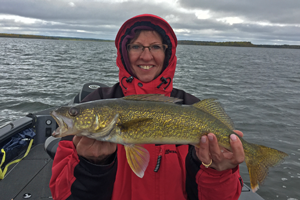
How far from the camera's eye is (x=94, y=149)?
2.48 meters

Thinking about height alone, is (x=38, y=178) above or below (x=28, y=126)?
below

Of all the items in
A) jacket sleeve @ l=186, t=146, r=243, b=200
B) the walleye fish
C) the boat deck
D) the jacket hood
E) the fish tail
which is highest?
the jacket hood

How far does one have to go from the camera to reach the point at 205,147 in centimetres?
262

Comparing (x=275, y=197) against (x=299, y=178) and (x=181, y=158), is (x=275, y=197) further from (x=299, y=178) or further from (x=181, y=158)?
(x=181, y=158)

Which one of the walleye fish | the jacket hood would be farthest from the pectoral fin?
the jacket hood

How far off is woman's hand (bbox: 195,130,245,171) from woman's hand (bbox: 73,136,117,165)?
1.19 meters

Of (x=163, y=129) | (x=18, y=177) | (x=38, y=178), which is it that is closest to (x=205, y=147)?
(x=163, y=129)

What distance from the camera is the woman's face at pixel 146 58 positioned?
11.6 ft

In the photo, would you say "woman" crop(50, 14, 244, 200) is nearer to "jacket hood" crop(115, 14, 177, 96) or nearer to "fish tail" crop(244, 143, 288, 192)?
"jacket hood" crop(115, 14, 177, 96)

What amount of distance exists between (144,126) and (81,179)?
1056mm

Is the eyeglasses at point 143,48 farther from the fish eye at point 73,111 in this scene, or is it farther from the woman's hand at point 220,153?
the woman's hand at point 220,153

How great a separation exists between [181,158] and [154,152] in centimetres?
47

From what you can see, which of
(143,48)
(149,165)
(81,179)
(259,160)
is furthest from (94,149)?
(259,160)

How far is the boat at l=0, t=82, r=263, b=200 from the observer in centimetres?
414
